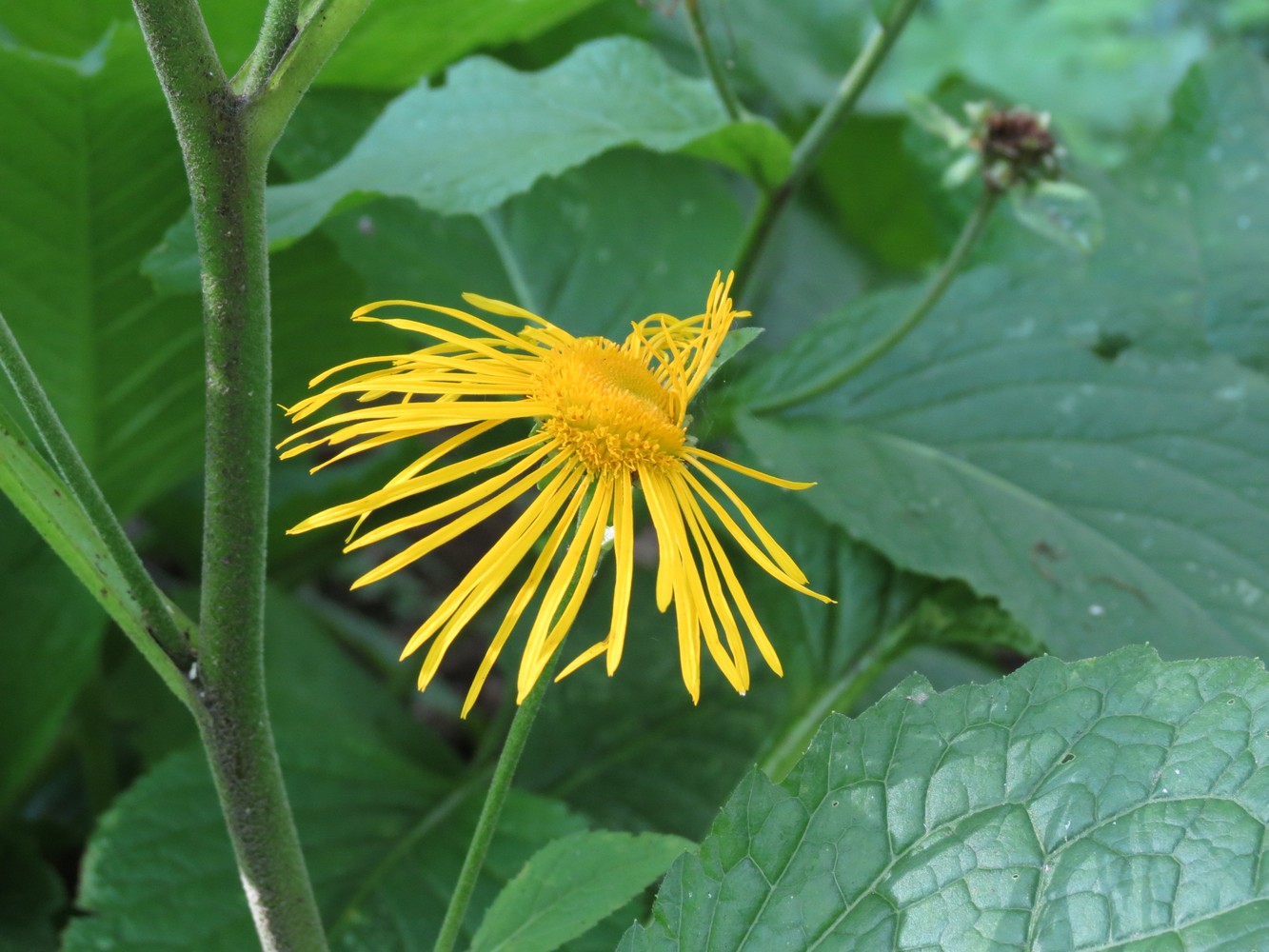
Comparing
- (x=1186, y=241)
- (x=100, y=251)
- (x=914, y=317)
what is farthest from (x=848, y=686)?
(x=100, y=251)

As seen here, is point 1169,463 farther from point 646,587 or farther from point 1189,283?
point 646,587

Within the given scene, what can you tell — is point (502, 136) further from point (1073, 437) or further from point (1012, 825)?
point (1012, 825)

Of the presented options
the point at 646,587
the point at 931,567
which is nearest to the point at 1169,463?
the point at 931,567

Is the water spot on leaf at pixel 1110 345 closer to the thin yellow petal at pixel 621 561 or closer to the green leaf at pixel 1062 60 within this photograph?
the thin yellow petal at pixel 621 561

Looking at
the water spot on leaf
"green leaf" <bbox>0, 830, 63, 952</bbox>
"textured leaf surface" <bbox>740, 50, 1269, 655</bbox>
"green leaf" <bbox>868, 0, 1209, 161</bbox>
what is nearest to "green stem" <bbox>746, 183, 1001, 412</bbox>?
"textured leaf surface" <bbox>740, 50, 1269, 655</bbox>

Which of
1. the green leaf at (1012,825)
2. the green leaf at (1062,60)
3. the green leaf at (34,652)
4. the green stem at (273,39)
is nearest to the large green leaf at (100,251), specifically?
the green leaf at (34,652)

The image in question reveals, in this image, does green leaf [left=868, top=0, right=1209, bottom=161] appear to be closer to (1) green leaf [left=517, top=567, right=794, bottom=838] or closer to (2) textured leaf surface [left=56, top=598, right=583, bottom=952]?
(1) green leaf [left=517, top=567, right=794, bottom=838]
